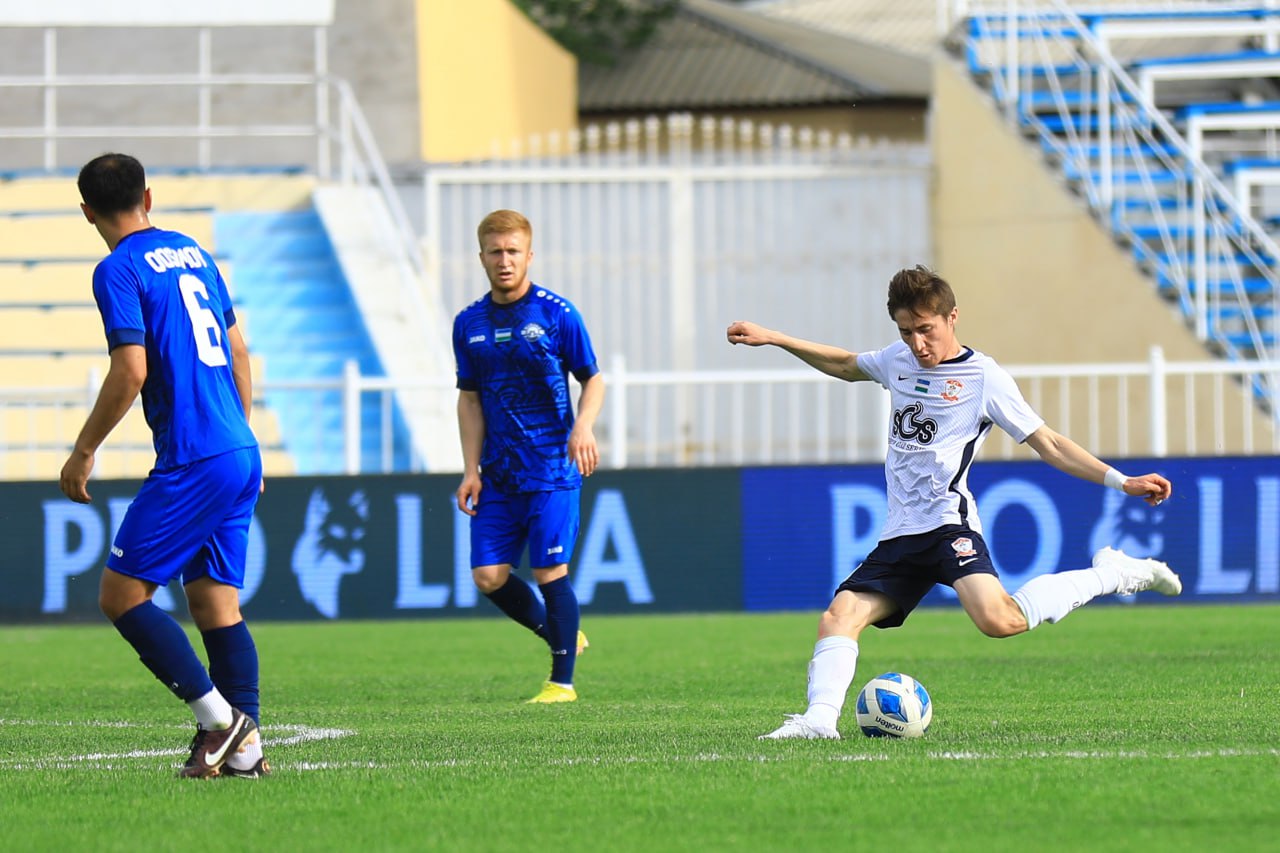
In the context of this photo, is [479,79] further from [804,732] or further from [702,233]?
[804,732]

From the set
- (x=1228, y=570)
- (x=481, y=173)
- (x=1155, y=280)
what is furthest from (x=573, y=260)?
(x=1228, y=570)

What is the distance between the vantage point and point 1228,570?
1348 centimetres

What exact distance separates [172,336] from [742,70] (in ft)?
85.0

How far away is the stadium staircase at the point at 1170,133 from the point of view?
1828cm

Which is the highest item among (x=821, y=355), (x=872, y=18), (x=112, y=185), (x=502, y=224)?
(x=872, y=18)

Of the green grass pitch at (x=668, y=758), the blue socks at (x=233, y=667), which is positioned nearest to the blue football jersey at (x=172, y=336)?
the blue socks at (x=233, y=667)

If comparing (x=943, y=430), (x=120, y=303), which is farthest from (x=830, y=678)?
(x=120, y=303)

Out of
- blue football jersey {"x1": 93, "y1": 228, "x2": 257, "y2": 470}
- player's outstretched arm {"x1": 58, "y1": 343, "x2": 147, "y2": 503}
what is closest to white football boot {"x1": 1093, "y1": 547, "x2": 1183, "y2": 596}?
blue football jersey {"x1": 93, "y1": 228, "x2": 257, "y2": 470}

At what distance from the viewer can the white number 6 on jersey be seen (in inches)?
226

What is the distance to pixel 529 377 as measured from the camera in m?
8.17

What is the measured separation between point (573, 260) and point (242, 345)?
15.3m

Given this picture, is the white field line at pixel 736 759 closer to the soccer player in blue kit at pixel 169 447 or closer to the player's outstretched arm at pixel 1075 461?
the soccer player in blue kit at pixel 169 447

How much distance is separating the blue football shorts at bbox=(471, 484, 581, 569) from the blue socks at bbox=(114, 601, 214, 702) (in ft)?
8.39

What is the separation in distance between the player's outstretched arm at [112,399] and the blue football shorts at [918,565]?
2.36 meters
